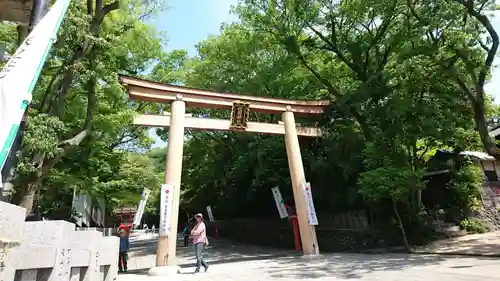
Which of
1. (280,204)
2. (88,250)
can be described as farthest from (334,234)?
(88,250)

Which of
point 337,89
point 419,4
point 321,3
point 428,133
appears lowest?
point 428,133

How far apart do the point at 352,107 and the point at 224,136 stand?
8.18m

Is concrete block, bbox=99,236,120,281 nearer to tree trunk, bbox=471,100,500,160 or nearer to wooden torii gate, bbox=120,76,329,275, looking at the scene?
wooden torii gate, bbox=120,76,329,275

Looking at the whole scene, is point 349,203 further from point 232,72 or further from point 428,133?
point 232,72

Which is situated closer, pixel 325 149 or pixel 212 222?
pixel 325 149

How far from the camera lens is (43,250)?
3818 millimetres

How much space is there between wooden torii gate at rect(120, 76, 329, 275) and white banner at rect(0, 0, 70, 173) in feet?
22.3

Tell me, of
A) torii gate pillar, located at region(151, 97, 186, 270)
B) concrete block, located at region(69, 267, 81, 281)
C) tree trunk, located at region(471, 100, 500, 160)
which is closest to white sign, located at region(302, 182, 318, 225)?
torii gate pillar, located at region(151, 97, 186, 270)

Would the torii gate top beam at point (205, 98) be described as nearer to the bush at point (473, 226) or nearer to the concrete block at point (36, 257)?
the bush at point (473, 226)

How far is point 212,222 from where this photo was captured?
28.3 meters

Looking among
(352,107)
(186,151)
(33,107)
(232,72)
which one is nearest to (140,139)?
(186,151)

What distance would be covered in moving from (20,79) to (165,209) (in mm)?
7209

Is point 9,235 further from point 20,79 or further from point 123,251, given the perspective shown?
point 123,251

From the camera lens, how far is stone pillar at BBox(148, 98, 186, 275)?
32.9 ft
